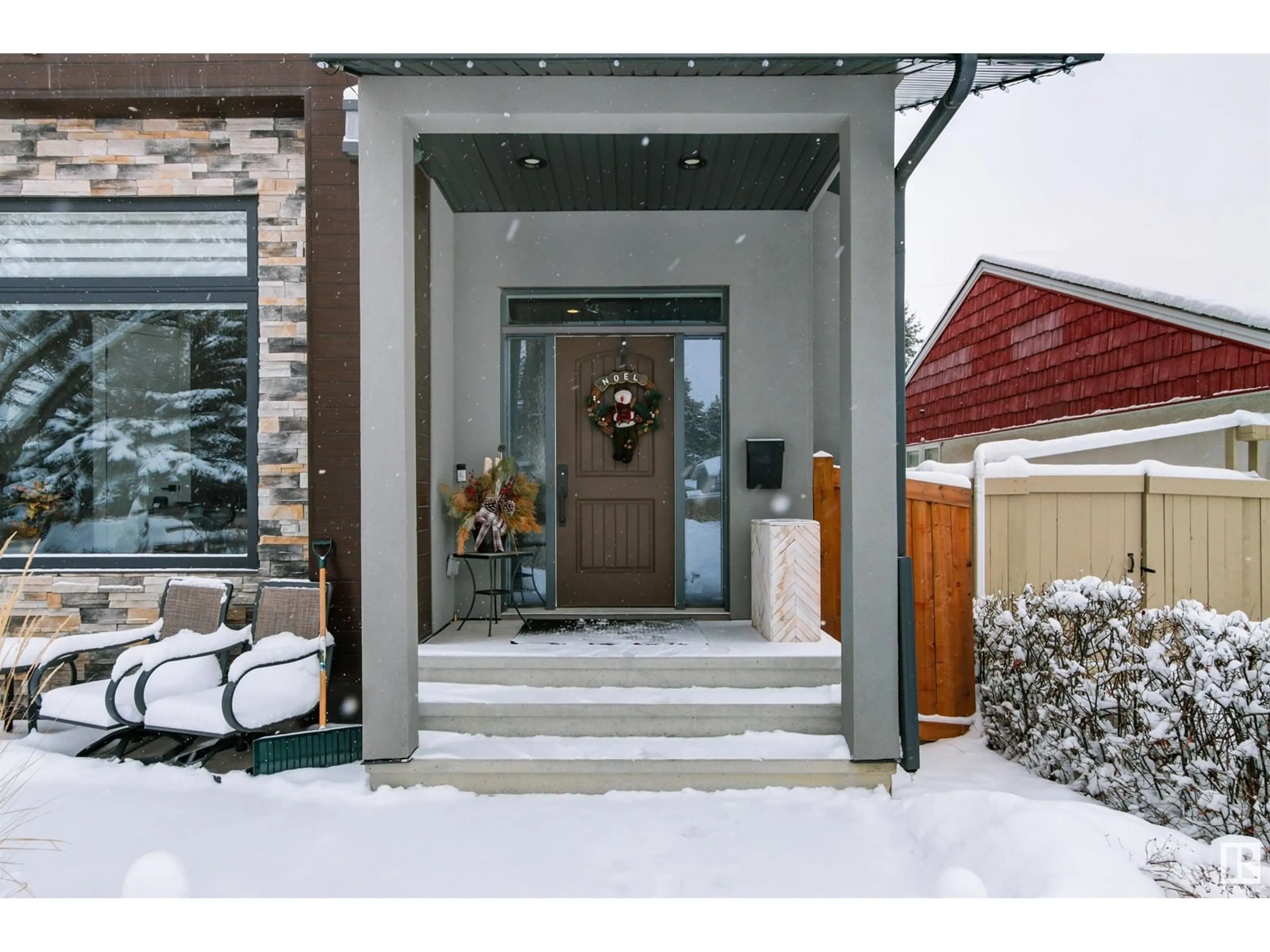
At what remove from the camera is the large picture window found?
4750 mm

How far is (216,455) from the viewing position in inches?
189

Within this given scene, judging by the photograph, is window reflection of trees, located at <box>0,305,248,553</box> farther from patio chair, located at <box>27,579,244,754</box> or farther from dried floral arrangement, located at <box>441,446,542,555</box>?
dried floral arrangement, located at <box>441,446,542,555</box>

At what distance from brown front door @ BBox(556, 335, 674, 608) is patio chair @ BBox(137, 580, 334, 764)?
1.96 m

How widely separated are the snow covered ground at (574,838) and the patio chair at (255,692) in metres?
0.22

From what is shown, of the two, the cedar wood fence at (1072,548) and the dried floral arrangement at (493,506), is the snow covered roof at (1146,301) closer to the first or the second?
the cedar wood fence at (1072,548)

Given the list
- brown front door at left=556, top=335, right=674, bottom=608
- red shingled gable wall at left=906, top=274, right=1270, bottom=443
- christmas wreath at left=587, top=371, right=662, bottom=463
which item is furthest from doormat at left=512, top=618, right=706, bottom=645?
red shingled gable wall at left=906, top=274, right=1270, bottom=443

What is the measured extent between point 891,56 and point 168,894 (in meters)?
3.99

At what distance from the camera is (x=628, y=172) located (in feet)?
15.9

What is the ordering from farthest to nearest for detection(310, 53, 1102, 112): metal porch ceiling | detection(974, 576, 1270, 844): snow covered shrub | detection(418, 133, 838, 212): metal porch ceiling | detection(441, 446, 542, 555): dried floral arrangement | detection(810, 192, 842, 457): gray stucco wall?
detection(810, 192, 842, 457): gray stucco wall
detection(441, 446, 542, 555): dried floral arrangement
detection(418, 133, 838, 212): metal porch ceiling
detection(310, 53, 1102, 112): metal porch ceiling
detection(974, 576, 1270, 844): snow covered shrub

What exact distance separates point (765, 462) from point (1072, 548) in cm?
202

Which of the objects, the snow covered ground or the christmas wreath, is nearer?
the snow covered ground

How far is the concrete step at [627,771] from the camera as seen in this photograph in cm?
354

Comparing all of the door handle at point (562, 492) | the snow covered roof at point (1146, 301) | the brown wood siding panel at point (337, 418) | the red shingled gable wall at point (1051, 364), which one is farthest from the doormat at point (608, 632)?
the red shingled gable wall at point (1051, 364)
